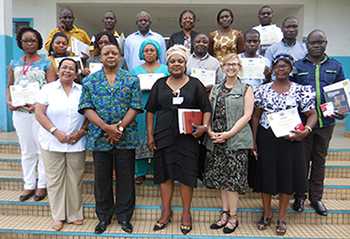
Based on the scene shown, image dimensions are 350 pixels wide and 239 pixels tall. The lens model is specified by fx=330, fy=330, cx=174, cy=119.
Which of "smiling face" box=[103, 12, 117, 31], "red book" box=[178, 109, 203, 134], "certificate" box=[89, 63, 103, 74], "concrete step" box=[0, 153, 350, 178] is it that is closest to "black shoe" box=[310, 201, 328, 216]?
"concrete step" box=[0, 153, 350, 178]

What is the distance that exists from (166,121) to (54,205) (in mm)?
1431

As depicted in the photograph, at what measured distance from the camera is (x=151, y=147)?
331cm

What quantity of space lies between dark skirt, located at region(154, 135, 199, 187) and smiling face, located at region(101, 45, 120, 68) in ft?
3.10

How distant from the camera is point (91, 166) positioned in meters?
4.36

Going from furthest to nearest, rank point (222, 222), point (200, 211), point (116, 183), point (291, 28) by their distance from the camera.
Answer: point (291, 28) < point (200, 211) < point (222, 222) < point (116, 183)

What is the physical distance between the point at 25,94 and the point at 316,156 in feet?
10.4

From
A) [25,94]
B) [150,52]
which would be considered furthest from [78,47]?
[150,52]

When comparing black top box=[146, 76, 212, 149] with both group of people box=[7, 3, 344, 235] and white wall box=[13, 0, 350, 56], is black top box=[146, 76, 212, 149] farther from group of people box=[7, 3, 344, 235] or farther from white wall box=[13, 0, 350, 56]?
white wall box=[13, 0, 350, 56]

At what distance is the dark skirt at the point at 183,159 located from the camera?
3195mm

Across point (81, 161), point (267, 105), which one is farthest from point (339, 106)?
point (81, 161)

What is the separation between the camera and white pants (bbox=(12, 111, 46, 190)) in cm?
359

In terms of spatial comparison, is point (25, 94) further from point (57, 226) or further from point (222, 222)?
point (222, 222)

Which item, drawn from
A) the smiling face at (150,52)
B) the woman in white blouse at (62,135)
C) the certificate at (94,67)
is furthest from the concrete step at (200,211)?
the smiling face at (150,52)

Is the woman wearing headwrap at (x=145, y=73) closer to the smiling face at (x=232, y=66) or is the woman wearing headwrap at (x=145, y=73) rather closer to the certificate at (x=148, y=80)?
the certificate at (x=148, y=80)
